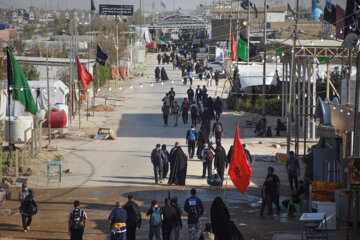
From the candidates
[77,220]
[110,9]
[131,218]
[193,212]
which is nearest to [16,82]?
[77,220]

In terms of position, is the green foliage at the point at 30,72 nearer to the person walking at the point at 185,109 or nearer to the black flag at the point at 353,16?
the person walking at the point at 185,109

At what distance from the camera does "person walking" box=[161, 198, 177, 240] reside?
1195cm

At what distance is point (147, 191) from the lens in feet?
A: 57.2

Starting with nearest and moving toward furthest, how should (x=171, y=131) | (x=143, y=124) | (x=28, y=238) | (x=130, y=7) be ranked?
1. (x=28, y=238)
2. (x=171, y=131)
3. (x=143, y=124)
4. (x=130, y=7)

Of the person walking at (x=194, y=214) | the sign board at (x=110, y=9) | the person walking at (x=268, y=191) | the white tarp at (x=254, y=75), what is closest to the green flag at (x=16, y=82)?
the person walking at (x=268, y=191)

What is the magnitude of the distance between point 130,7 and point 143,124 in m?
78.0

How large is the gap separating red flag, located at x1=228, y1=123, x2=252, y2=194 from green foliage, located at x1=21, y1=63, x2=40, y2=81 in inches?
1037

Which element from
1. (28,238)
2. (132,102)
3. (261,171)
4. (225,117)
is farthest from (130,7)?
(28,238)

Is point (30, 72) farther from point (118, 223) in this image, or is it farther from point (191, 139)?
point (118, 223)

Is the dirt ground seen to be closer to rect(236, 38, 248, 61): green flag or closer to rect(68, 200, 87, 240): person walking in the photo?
rect(68, 200, 87, 240): person walking

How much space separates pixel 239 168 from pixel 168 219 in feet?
8.34

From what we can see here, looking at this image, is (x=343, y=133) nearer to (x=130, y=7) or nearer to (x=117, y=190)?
(x=117, y=190)

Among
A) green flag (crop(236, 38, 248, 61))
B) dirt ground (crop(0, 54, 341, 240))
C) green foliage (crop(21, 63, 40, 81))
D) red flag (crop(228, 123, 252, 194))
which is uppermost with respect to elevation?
green flag (crop(236, 38, 248, 61))

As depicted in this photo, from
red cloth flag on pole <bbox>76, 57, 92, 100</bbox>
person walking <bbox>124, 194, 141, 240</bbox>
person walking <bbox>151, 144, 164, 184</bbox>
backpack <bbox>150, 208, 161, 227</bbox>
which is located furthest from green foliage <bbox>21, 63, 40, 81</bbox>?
backpack <bbox>150, 208, 161, 227</bbox>
